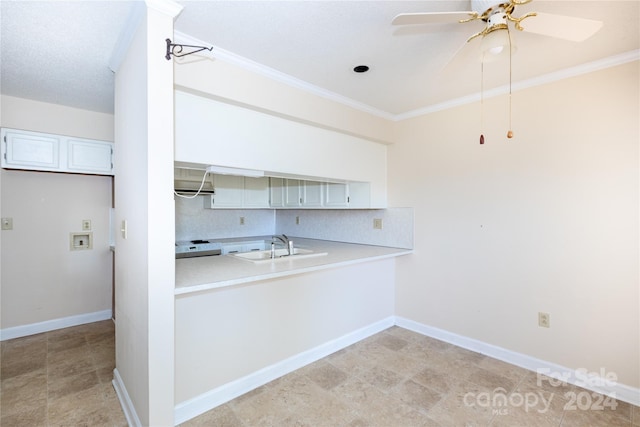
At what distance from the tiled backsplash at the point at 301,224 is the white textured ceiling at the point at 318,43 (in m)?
1.44

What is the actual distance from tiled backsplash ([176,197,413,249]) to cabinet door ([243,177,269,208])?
0.37 metres

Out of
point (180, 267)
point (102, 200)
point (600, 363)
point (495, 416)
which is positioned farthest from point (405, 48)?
point (102, 200)

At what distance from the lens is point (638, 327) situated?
6.75 ft

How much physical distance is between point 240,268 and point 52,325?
102 inches

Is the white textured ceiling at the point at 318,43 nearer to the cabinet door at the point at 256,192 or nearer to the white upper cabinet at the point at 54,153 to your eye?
the white upper cabinet at the point at 54,153

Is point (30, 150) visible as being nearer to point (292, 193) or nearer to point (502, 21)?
point (292, 193)

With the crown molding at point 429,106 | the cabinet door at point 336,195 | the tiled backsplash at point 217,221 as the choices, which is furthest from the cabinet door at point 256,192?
the crown molding at point 429,106

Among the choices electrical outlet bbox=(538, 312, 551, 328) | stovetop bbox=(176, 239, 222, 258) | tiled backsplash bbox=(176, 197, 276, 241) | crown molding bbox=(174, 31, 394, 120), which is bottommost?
electrical outlet bbox=(538, 312, 551, 328)

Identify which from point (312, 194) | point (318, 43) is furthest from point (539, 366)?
point (318, 43)

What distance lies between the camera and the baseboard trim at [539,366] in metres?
2.10

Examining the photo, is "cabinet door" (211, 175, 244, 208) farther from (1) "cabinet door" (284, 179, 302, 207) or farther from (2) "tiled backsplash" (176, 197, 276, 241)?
(1) "cabinet door" (284, 179, 302, 207)

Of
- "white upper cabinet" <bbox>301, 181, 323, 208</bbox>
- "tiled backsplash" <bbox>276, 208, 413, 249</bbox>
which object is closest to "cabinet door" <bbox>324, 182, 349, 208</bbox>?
"white upper cabinet" <bbox>301, 181, 323, 208</bbox>

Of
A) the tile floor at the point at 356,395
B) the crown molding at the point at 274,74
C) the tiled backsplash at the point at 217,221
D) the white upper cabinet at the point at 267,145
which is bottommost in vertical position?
the tile floor at the point at 356,395

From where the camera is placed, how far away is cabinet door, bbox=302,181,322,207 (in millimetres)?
3601
